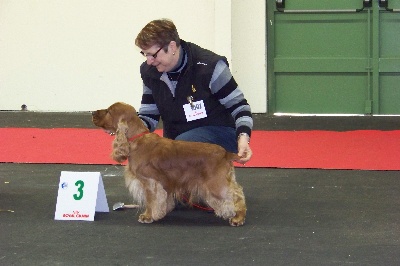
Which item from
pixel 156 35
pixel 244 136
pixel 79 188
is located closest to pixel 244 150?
pixel 244 136

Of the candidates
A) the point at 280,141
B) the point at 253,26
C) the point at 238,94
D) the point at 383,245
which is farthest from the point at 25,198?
the point at 253,26

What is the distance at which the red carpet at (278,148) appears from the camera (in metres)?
4.87

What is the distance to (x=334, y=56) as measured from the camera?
8336mm

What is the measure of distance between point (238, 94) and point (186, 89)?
25cm

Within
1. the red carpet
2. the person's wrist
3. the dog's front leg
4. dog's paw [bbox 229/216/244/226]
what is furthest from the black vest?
the red carpet

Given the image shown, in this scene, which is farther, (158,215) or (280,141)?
(280,141)

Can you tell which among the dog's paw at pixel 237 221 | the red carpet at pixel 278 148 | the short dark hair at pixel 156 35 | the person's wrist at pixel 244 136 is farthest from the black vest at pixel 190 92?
the red carpet at pixel 278 148

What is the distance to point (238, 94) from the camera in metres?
3.57

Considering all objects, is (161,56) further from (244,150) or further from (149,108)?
(244,150)

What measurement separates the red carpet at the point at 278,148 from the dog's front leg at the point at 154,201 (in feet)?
5.26

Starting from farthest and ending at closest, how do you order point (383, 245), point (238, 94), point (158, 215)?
1. point (238, 94)
2. point (158, 215)
3. point (383, 245)

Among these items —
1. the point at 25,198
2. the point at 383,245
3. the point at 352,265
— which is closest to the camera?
the point at 352,265

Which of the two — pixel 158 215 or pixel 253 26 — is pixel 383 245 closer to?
pixel 158 215

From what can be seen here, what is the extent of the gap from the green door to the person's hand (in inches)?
203
